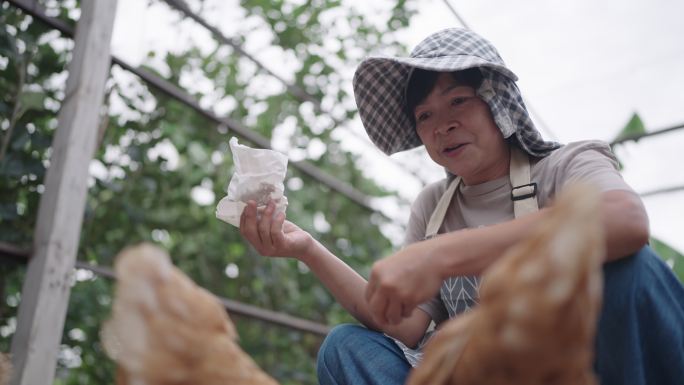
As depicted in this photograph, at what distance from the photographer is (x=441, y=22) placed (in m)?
2.85

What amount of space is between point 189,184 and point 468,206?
166 centimetres

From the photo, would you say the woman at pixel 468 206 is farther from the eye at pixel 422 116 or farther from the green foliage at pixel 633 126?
the green foliage at pixel 633 126

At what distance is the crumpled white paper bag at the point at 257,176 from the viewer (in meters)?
1.10

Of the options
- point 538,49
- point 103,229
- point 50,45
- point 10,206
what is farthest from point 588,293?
point 538,49

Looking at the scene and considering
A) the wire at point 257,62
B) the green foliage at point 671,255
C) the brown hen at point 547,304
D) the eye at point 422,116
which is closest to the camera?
the brown hen at point 547,304

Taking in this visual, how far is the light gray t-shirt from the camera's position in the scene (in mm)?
1026

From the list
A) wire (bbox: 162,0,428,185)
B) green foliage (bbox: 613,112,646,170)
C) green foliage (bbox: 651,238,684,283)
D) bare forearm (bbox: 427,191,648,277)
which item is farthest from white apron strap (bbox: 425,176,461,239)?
green foliage (bbox: 613,112,646,170)

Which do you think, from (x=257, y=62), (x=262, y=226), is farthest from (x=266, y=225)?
(x=257, y=62)

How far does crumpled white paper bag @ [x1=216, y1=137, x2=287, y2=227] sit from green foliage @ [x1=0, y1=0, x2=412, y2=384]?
1.05m

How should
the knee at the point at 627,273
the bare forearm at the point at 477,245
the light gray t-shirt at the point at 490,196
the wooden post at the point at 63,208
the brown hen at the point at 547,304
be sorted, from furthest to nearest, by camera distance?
the wooden post at the point at 63,208 < the light gray t-shirt at the point at 490,196 < the knee at the point at 627,273 < the bare forearm at the point at 477,245 < the brown hen at the point at 547,304

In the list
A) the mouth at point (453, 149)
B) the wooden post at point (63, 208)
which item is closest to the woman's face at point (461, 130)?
the mouth at point (453, 149)

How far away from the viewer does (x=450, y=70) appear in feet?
3.78

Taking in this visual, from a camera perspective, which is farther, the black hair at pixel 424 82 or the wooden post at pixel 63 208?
the wooden post at pixel 63 208

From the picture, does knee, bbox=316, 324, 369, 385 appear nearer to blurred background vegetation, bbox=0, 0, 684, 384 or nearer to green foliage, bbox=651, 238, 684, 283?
blurred background vegetation, bbox=0, 0, 684, 384
